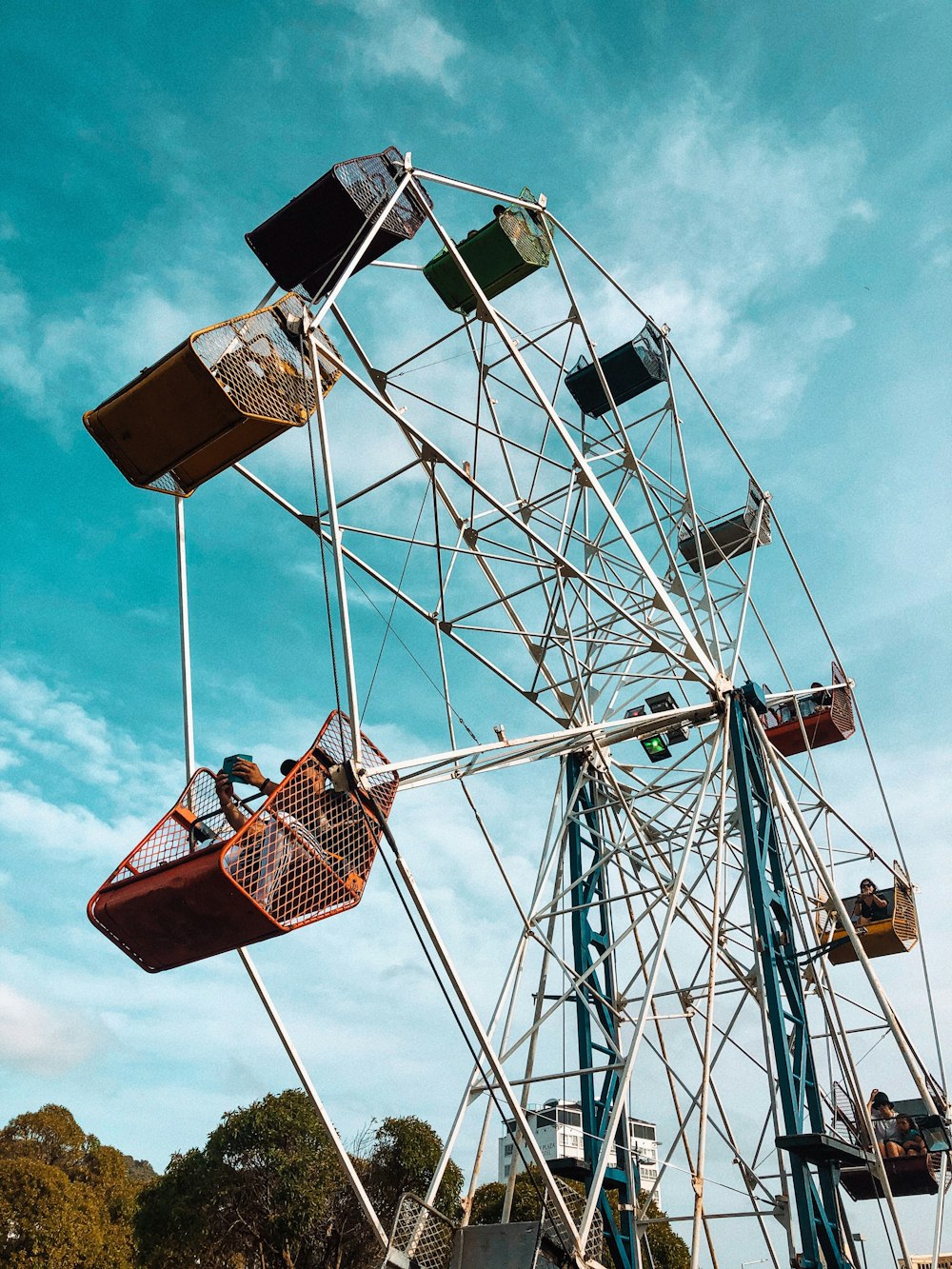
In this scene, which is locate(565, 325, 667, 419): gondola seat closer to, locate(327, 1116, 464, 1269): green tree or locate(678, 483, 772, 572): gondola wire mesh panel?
locate(678, 483, 772, 572): gondola wire mesh panel

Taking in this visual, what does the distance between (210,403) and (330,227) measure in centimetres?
424

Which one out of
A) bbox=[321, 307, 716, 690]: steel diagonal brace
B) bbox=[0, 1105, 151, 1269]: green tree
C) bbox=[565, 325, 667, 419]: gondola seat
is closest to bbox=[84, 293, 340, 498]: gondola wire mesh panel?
bbox=[321, 307, 716, 690]: steel diagonal brace

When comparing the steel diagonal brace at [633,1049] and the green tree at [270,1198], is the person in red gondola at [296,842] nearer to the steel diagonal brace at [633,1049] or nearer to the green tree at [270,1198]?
→ the steel diagonal brace at [633,1049]

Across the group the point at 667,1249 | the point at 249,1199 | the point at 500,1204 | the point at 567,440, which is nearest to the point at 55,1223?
the point at 249,1199

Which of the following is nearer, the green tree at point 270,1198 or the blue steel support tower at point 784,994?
the blue steel support tower at point 784,994

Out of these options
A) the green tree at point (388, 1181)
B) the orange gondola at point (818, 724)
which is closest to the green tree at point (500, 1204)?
the green tree at point (388, 1181)

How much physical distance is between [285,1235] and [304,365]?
28.0 meters

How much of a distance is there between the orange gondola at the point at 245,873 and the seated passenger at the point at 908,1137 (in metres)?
11.1

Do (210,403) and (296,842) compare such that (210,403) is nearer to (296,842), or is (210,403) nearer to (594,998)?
(296,842)

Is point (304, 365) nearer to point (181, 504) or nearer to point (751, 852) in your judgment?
Result: point (181, 504)

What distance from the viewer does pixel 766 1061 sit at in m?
13.1

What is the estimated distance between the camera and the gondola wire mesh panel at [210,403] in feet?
31.1

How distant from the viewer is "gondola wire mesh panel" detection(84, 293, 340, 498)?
373 inches

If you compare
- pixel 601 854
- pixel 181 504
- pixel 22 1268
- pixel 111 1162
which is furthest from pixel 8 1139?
pixel 181 504
